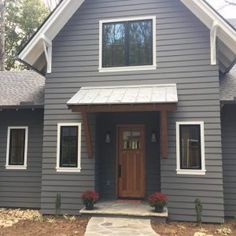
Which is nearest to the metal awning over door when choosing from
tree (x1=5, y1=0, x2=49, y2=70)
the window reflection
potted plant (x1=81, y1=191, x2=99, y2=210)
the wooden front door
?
potted plant (x1=81, y1=191, x2=99, y2=210)

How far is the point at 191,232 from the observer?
7512 millimetres

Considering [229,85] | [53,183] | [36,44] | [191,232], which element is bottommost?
[191,232]

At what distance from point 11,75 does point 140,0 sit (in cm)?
658

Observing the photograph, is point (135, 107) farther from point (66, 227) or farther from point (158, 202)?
point (66, 227)

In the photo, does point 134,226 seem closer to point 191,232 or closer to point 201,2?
point 191,232

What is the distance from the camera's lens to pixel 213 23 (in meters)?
8.41

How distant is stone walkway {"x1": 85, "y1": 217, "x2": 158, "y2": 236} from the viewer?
6934mm

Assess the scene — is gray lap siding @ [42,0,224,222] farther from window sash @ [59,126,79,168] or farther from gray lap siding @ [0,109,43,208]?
gray lap siding @ [0,109,43,208]

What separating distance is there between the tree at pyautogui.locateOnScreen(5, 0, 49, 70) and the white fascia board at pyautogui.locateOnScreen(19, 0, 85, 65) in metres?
16.3

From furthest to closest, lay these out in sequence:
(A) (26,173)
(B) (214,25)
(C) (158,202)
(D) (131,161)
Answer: (A) (26,173) → (D) (131,161) → (B) (214,25) → (C) (158,202)

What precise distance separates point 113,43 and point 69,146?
3.23 meters

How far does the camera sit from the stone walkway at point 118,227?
6934mm

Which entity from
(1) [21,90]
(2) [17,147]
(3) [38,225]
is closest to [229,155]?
(3) [38,225]

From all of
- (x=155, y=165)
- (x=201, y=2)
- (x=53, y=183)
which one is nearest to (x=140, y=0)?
(x=201, y=2)
